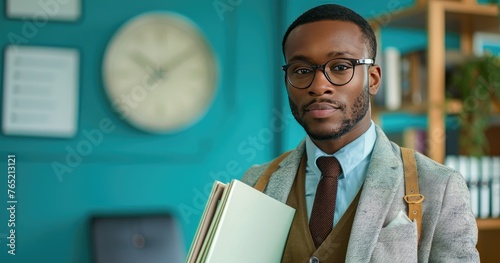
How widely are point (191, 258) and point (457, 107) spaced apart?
1979 millimetres

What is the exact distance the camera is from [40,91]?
114 inches

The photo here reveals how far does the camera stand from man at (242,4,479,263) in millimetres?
866

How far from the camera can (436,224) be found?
866 mm

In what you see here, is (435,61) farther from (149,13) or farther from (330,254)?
(330,254)

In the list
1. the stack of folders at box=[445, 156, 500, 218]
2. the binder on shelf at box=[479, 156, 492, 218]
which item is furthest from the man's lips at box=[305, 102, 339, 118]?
the binder on shelf at box=[479, 156, 492, 218]

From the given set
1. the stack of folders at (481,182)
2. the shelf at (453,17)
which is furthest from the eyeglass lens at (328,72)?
the stack of folders at (481,182)

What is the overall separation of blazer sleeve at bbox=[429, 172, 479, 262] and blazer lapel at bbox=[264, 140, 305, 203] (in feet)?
0.85

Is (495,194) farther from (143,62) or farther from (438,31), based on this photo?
(143,62)

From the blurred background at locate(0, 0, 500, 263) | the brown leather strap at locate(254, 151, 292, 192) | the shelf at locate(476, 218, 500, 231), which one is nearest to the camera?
the brown leather strap at locate(254, 151, 292, 192)

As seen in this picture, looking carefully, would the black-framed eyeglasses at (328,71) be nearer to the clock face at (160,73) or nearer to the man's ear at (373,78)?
the man's ear at (373,78)

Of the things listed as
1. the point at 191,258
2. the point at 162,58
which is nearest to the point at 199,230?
the point at 191,258

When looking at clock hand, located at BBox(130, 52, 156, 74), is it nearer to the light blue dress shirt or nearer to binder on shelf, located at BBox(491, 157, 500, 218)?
binder on shelf, located at BBox(491, 157, 500, 218)

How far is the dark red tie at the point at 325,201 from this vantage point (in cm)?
96

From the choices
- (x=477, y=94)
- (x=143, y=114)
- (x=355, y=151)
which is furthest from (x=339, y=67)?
(x=143, y=114)
